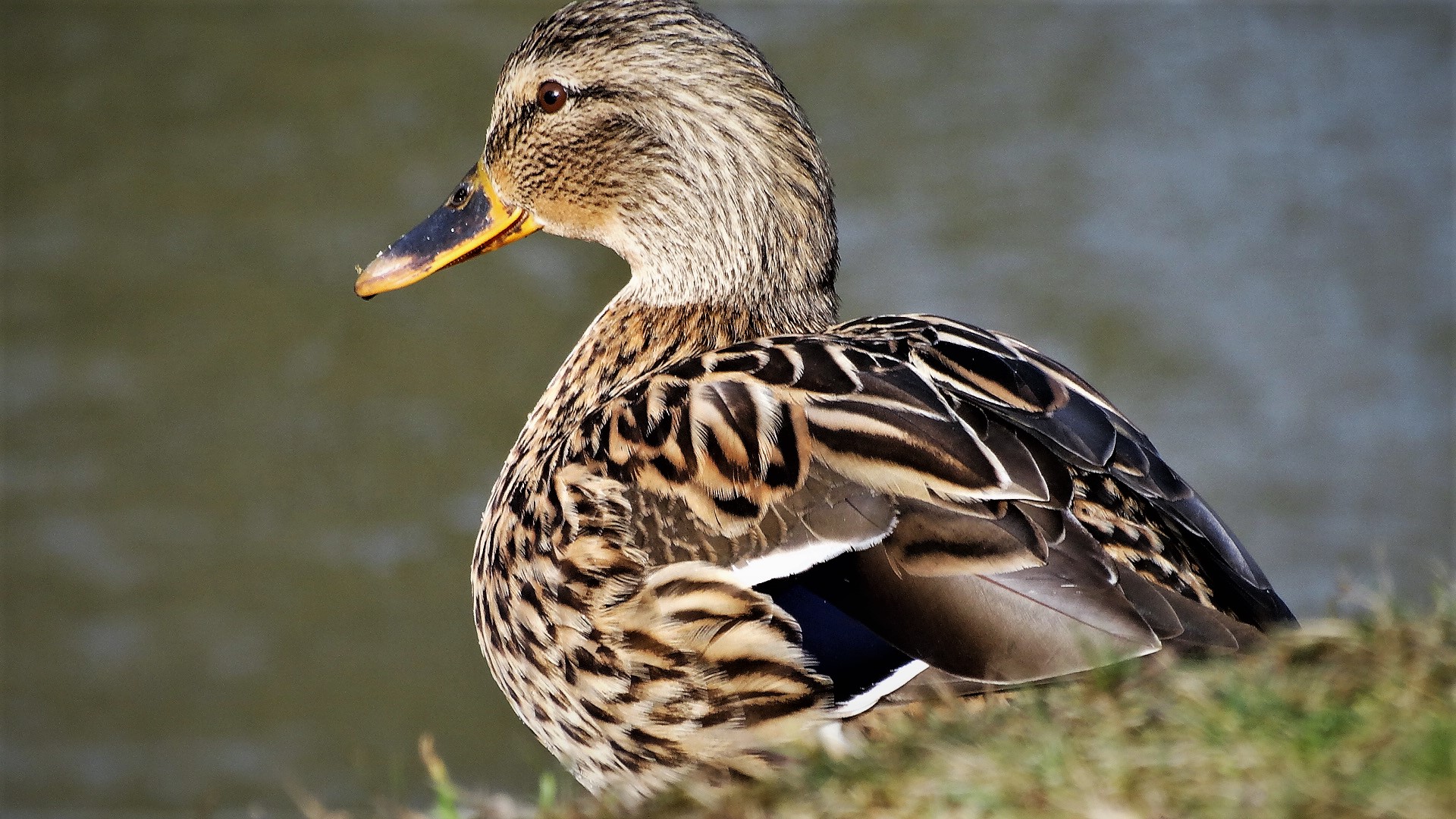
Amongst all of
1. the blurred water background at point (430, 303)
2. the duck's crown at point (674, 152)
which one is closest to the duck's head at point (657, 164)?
the duck's crown at point (674, 152)

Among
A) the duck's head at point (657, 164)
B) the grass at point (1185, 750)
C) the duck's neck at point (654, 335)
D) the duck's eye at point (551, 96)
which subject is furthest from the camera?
the duck's eye at point (551, 96)

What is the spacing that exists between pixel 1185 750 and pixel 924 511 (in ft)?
2.79

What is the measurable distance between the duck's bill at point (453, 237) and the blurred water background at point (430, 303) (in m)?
6.11

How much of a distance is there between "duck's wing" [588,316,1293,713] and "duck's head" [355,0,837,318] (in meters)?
0.70

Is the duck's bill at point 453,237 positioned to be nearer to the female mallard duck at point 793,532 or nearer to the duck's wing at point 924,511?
the female mallard duck at point 793,532

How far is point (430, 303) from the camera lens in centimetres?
1428

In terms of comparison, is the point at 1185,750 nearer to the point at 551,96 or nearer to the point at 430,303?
the point at 551,96

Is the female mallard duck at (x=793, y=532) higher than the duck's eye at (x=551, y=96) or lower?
lower

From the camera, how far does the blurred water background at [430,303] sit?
38.9 feet

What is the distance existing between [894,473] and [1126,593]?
493mm

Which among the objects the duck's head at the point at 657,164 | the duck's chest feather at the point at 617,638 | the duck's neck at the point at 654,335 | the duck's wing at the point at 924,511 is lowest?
the duck's chest feather at the point at 617,638

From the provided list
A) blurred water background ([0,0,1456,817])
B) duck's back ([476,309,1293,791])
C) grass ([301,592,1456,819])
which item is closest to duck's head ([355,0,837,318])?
duck's back ([476,309,1293,791])

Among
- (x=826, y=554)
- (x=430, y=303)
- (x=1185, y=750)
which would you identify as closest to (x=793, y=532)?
(x=826, y=554)

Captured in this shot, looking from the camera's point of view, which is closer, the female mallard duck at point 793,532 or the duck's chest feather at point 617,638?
the female mallard duck at point 793,532
